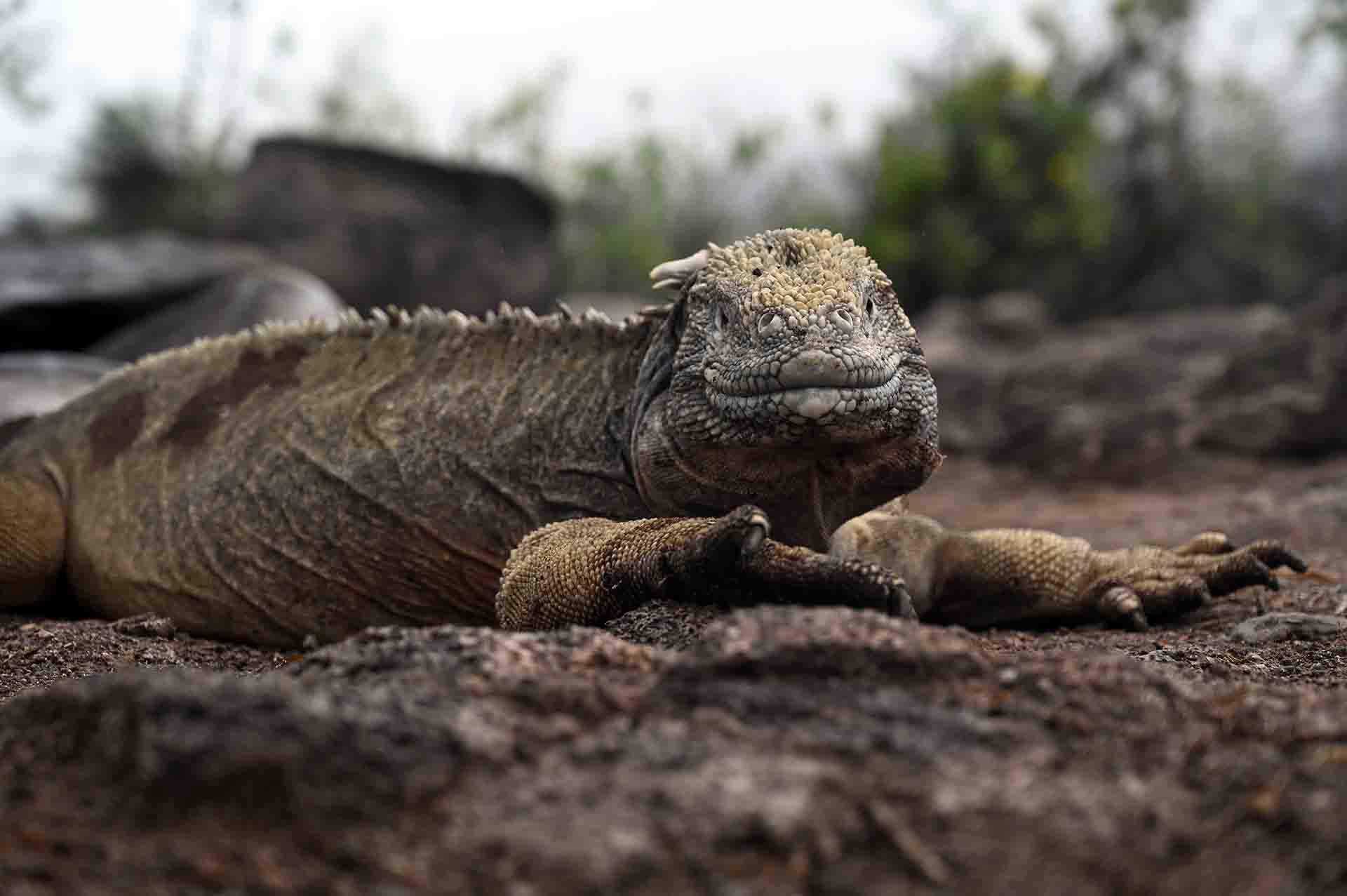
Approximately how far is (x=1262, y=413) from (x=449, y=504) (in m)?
8.37

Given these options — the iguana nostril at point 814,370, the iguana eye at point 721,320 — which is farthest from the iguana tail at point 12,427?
the iguana nostril at point 814,370

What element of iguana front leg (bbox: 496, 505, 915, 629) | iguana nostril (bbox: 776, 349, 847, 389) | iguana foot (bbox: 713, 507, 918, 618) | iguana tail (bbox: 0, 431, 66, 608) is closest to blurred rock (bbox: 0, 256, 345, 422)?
iguana tail (bbox: 0, 431, 66, 608)

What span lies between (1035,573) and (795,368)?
1929mm

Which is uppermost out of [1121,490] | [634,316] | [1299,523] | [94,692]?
[634,316]

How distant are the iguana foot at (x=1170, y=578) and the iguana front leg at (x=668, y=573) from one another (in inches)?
71.0

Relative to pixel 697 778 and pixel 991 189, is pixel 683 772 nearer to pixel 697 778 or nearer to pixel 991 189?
pixel 697 778

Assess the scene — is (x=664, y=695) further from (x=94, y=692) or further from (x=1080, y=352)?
(x=1080, y=352)

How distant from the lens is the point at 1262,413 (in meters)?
10.6

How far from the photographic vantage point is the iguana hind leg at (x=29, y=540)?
17.8 feet

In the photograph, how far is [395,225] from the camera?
19.1 m

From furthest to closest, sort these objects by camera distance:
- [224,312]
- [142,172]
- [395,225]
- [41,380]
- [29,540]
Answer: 1. [142,172]
2. [395,225]
3. [224,312]
4. [41,380]
5. [29,540]

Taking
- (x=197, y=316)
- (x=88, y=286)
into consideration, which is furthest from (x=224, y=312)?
(x=88, y=286)

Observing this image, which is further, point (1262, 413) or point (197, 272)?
point (197, 272)

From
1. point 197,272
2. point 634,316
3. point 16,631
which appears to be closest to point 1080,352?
point 197,272
